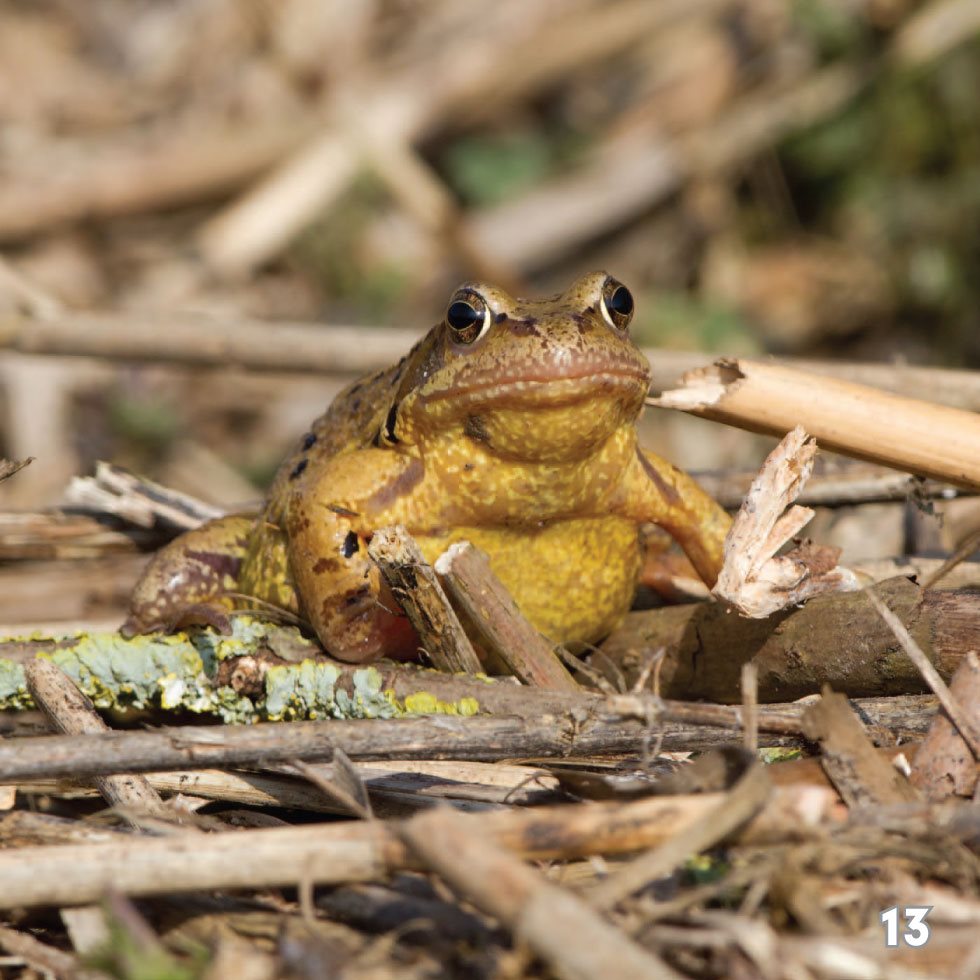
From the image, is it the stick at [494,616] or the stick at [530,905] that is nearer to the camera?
the stick at [530,905]

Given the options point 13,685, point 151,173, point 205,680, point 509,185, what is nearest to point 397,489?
point 205,680

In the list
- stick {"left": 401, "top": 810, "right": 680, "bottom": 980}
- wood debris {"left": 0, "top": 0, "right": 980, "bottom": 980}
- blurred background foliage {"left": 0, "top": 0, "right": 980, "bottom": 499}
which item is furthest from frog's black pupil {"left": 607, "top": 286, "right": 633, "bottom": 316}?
blurred background foliage {"left": 0, "top": 0, "right": 980, "bottom": 499}

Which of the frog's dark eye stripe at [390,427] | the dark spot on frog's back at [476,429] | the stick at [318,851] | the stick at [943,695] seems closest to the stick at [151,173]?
the frog's dark eye stripe at [390,427]

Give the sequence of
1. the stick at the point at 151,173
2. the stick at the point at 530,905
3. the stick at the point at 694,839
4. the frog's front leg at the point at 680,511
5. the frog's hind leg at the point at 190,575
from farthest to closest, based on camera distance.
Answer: the stick at the point at 151,173, the frog's hind leg at the point at 190,575, the frog's front leg at the point at 680,511, the stick at the point at 694,839, the stick at the point at 530,905

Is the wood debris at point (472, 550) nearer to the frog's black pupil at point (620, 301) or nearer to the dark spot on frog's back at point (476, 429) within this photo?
the frog's black pupil at point (620, 301)

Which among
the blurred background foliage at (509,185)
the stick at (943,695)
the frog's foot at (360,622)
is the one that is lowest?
the stick at (943,695)

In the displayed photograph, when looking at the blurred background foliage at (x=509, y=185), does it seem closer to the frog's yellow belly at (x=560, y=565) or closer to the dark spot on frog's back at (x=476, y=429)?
the frog's yellow belly at (x=560, y=565)

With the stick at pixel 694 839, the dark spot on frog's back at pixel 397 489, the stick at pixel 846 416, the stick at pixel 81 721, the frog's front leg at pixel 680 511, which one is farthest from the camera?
the frog's front leg at pixel 680 511

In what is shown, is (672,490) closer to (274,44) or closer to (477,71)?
(477,71)

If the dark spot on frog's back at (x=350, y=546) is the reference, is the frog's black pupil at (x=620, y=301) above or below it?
above
